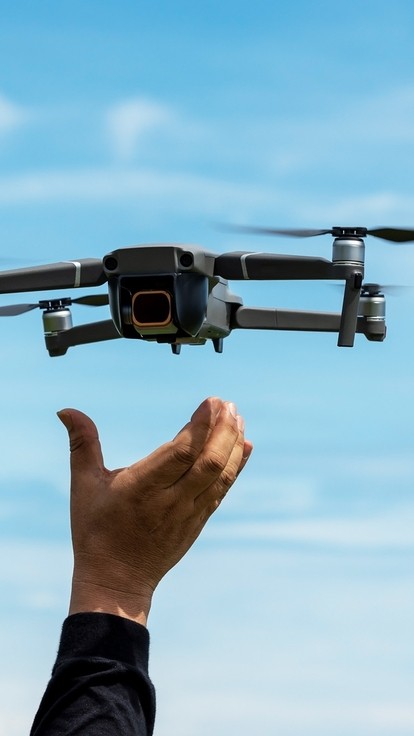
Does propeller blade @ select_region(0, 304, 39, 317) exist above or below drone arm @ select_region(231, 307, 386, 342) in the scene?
below

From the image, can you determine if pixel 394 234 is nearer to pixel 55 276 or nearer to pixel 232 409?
pixel 55 276

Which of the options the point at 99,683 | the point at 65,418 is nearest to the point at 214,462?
the point at 65,418

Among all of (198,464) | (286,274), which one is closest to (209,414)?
(198,464)

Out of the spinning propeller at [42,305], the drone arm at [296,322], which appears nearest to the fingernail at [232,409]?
the drone arm at [296,322]

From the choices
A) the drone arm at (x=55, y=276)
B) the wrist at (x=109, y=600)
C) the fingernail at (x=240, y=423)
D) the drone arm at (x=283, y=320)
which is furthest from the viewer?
the drone arm at (x=283, y=320)

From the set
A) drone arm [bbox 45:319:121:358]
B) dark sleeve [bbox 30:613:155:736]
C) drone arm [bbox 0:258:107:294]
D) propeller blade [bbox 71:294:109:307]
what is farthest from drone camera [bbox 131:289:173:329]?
propeller blade [bbox 71:294:109:307]

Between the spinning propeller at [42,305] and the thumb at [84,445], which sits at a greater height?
the thumb at [84,445]

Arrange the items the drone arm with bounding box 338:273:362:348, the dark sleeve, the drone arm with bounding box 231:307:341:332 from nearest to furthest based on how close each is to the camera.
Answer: the dark sleeve
the drone arm with bounding box 338:273:362:348
the drone arm with bounding box 231:307:341:332

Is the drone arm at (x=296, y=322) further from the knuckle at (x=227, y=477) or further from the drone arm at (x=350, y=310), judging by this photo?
the knuckle at (x=227, y=477)

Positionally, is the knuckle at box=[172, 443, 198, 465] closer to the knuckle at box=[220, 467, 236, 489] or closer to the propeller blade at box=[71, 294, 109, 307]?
the knuckle at box=[220, 467, 236, 489]
